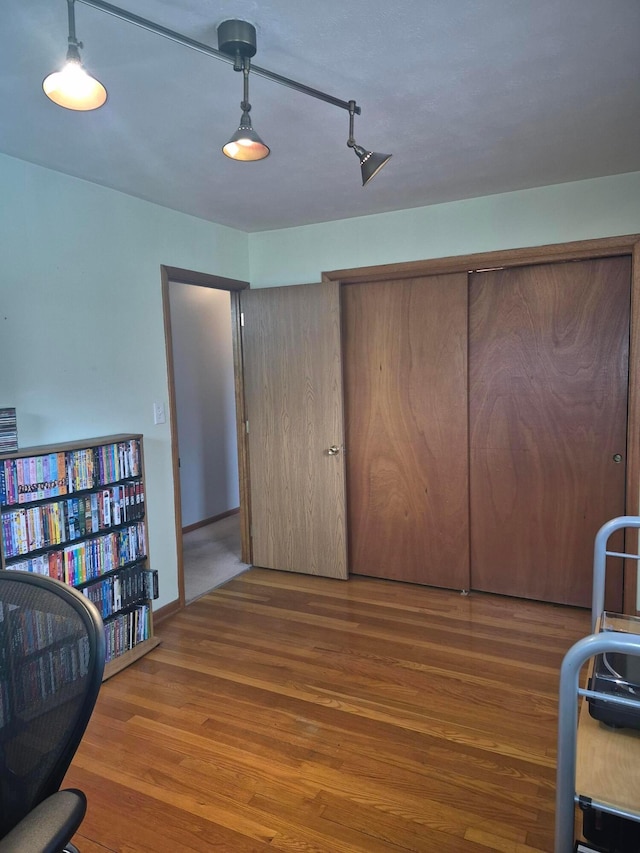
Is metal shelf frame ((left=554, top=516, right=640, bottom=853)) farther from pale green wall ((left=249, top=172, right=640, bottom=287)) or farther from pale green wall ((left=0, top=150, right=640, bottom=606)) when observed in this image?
pale green wall ((left=249, top=172, right=640, bottom=287))

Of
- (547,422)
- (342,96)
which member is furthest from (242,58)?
(547,422)

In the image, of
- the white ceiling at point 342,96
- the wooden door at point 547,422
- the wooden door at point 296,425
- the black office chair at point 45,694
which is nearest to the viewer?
the black office chair at point 45,694

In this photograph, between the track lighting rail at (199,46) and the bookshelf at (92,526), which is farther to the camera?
the bookshelf at (92,526)

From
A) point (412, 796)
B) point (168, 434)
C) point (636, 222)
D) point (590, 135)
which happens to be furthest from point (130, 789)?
point (636, 222)

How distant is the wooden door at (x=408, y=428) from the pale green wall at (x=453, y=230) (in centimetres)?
21

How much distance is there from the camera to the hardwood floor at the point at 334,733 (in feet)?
5.80

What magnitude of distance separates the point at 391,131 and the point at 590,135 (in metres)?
0.89

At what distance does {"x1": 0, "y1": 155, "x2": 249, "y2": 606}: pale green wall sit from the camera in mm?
2477

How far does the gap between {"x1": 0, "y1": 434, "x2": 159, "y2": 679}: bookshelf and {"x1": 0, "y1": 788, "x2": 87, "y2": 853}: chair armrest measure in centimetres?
148

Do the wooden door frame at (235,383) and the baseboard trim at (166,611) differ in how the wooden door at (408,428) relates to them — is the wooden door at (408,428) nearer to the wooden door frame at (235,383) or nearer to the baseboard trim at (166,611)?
the wooden door frame at (235,383)

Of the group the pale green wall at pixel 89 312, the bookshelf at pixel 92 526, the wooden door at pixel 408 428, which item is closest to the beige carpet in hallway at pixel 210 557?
the pale green wall at pixel 89 312

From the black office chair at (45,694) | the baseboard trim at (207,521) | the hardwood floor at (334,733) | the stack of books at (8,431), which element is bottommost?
the hardwood floor at (334,733)

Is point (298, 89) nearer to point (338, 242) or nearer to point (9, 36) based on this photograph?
point (9, 36)

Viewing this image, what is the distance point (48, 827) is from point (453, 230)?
3.37m
